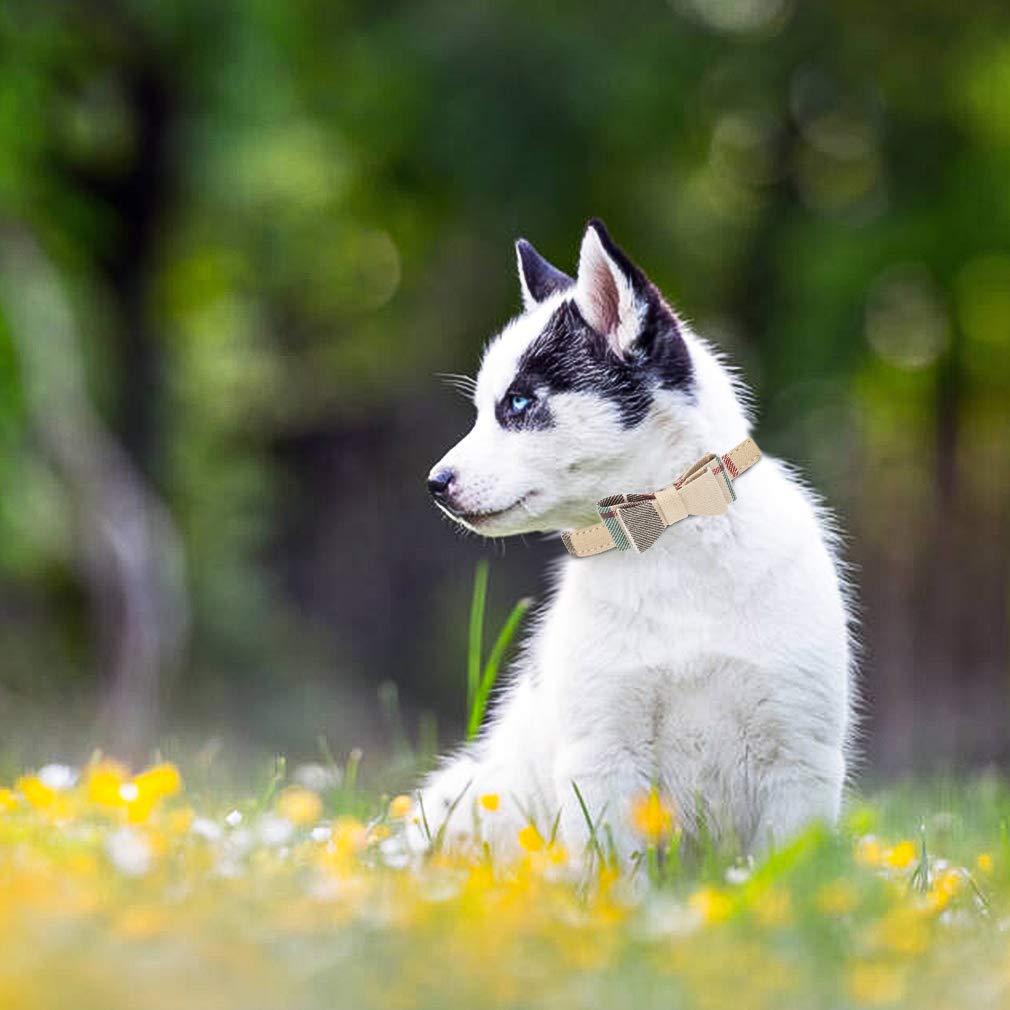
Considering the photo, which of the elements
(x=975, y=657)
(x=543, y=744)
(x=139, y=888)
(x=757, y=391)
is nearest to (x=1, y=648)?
(x=757, y=391)

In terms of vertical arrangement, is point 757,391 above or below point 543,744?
below

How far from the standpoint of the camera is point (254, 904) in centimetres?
307

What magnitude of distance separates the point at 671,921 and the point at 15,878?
3.76 ft

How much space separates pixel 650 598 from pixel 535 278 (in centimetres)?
137

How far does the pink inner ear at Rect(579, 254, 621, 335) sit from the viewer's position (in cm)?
489

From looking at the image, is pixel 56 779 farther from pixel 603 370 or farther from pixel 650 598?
pixel 603 370

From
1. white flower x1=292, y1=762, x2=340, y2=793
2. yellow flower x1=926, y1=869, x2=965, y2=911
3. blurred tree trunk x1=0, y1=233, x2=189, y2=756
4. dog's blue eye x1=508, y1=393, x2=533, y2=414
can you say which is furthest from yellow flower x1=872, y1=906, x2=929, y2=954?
blurred tree trunk x1=0, y1=233, x2=189, y2=756

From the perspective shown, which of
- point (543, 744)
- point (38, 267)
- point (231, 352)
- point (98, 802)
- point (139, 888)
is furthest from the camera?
point (231, 352)

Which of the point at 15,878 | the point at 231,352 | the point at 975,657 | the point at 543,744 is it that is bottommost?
the point at 975,657

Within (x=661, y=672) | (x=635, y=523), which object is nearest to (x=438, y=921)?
(x=661, y=672)

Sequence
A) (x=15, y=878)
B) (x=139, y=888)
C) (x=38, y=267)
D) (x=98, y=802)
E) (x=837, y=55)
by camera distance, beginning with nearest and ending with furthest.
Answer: (x=15, y=878), (x=139, y=888), (x=98, y=802), (x=38, y=267), (x=837, y=55)

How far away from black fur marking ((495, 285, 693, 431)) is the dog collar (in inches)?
9.0

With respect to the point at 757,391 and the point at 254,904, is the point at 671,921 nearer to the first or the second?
the point at 254,904

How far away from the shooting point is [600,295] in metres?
4.95
